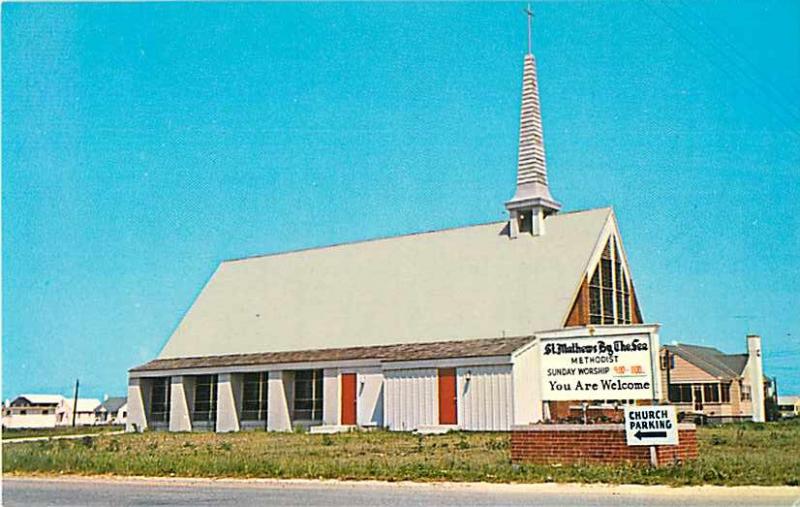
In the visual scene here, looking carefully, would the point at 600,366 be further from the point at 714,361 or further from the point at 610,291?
the point at 714,361

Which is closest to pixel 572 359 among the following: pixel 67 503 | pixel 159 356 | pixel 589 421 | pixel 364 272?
pixel 589 421

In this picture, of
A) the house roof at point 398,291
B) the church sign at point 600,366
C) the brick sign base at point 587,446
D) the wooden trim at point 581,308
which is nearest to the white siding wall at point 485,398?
the house roof at point 398,291

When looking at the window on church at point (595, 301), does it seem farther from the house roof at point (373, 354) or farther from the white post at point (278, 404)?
the white post at point (278, 404)

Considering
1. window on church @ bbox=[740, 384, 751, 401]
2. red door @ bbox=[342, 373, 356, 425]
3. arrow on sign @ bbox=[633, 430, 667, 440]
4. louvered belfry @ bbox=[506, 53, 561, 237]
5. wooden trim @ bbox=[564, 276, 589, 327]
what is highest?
louvered belfry @ bbox=[506, 53, 561, 237]

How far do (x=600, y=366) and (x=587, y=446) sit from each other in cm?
213

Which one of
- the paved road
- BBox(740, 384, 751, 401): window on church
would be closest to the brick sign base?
the paved road

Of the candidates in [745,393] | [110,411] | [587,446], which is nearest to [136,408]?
[587,446]

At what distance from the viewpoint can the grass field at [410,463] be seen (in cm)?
1734

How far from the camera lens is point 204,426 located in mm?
46406

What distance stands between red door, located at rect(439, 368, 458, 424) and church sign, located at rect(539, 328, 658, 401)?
15.2 meters

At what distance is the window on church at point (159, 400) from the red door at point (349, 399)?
36.6 ft

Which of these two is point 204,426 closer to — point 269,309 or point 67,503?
point 269,309

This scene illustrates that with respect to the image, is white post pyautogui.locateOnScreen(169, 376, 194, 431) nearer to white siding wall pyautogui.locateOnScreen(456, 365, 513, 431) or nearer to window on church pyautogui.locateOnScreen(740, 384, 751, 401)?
white siding wall pyautogui.locateOnScreen(456, 365, 513, 431)

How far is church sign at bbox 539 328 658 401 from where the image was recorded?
2050 cm
